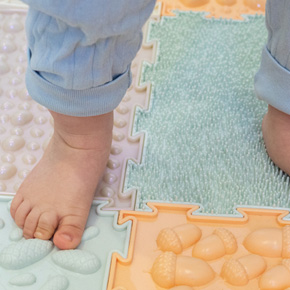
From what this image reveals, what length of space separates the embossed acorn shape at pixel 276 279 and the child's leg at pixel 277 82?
19cm

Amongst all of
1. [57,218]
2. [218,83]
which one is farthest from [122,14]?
[218,83]

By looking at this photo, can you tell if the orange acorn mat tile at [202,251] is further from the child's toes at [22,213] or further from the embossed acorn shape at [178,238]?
the child's toes at [22,213]

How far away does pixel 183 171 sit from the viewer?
0.81 metres

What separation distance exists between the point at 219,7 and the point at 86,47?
0.63 m

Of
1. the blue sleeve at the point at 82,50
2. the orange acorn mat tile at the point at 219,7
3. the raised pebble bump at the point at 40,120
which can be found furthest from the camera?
the orange acorn mat tile at the point at 219,7

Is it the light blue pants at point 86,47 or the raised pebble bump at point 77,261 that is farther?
the raised pebble bump at point 77,261

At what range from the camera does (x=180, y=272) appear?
2.14 ft

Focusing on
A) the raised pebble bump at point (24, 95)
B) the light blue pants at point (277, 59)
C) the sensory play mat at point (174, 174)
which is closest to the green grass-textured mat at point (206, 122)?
the sensory play mat at point (174, 174)

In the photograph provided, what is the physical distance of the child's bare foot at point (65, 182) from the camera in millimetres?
702

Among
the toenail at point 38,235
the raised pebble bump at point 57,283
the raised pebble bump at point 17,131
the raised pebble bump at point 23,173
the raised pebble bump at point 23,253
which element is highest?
the raised pebble bump at point 17,131

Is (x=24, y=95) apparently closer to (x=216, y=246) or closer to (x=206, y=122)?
(x=206, y=122)

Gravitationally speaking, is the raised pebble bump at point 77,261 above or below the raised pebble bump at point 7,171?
below

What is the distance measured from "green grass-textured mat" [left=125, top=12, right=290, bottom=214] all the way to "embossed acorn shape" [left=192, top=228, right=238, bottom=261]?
6 centimetres

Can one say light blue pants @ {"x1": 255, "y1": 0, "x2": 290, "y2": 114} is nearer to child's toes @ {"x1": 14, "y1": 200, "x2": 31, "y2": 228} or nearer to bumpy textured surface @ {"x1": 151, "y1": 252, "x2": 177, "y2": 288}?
bumpy textured surface @ {"x1": 151, "y1": 252, "x2": 177, "y2": 288}
